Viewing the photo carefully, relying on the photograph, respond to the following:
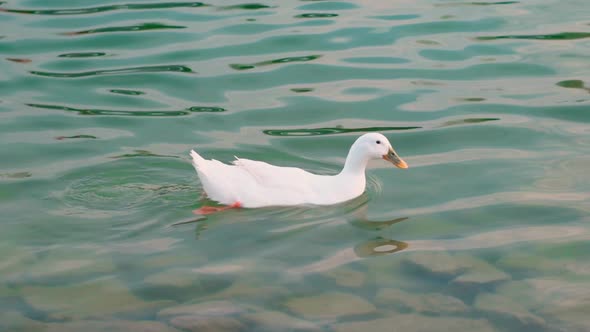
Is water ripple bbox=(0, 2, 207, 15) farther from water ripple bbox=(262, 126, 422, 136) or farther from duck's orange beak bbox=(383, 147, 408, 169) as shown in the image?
duck's orange beak bbox=(383, 147, 408, 169)

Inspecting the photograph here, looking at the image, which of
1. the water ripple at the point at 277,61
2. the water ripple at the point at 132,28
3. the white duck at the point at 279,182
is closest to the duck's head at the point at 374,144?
the white duck at the point at 279,182

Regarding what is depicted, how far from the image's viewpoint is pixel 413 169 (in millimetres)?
9641

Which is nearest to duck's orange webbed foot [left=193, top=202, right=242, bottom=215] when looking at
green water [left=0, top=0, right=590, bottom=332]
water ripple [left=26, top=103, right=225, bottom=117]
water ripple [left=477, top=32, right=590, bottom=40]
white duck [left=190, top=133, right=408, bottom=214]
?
white duck [left=190, top=133, right=408, bottom=214]

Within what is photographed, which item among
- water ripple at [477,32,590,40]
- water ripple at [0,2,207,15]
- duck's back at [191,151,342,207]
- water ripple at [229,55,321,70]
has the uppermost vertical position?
water ripple at [0,2,207,15]

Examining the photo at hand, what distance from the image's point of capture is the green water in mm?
7070

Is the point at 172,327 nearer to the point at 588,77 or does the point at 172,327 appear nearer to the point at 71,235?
the point at 71,235

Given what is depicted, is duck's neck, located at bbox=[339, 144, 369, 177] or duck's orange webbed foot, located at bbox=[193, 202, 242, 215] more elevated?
duck's neck, located at bbox=[339, 144, 369, 177]

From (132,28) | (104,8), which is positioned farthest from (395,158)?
(104,8)

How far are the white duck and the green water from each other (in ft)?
0.51

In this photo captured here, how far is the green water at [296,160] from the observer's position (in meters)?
7.07

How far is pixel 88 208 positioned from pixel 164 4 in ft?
23.9

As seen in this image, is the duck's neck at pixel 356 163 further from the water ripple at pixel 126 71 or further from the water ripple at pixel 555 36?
the water ripple at pixel 555 36

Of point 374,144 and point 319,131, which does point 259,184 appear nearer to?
point 374,144

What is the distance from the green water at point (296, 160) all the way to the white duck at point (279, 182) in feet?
0.51
